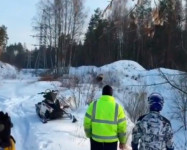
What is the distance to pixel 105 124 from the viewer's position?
7.75 metres

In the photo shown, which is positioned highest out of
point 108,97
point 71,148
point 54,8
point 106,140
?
point 54,8

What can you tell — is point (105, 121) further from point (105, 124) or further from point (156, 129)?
point (156, 129)

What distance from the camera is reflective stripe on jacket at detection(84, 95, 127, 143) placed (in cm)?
777

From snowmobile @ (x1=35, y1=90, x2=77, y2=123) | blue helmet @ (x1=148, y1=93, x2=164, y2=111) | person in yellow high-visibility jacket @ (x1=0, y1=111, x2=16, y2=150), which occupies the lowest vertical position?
snowmobile @ (x1=35, y1=90, x2=77, y2=123)

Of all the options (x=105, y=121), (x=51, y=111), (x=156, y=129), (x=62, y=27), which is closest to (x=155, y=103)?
(x=156, y=129)

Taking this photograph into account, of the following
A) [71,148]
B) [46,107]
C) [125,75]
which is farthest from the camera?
[125,75]

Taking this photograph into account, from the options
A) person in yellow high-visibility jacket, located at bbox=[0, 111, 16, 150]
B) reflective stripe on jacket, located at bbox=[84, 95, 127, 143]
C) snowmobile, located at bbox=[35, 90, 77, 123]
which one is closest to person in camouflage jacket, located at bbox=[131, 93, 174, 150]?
reflective stripe on jacket, located at bbox=[84, 95, 127, 143]

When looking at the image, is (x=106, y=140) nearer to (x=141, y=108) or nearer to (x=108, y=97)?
(x=108, y=97)

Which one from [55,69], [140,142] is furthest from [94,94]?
[55,69]

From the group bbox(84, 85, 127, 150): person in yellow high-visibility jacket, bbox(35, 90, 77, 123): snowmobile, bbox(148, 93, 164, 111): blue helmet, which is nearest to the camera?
bbox(148, 93, 164, 111): blue helmet

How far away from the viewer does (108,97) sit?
7.94m

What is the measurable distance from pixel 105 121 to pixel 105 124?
53mm

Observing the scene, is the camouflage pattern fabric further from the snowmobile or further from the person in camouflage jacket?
the snowmobile

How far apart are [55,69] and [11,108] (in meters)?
29.1
